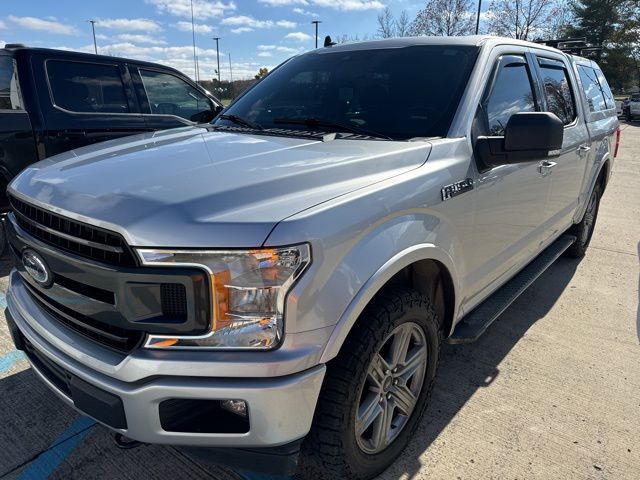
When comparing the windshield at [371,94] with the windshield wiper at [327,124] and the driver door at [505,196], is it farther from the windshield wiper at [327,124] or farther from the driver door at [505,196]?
the driver door at [505,196]

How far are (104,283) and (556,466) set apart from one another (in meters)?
2.19

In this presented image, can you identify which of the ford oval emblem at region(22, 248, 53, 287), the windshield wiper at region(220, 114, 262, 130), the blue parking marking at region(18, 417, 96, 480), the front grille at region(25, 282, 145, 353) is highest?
the windshield wiper at region(220, 114, 262, 130)

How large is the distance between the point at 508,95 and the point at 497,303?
4.24 ft

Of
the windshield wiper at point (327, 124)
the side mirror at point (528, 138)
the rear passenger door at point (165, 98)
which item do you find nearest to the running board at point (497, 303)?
the side mirror at point (528, 138)

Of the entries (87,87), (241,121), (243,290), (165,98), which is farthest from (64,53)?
(243,290)

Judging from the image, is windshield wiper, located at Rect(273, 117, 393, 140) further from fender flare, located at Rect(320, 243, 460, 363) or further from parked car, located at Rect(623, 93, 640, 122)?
parked car, located at Rect(623, 93, 640, 122)

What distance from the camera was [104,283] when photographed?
64.0 inches

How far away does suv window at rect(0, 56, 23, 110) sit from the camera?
15.8 feet

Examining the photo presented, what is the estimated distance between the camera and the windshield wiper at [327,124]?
2598mm

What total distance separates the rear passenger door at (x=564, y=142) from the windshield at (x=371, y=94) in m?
1.19

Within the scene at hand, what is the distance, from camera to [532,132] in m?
2.34

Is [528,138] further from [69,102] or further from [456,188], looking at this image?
[69,102]

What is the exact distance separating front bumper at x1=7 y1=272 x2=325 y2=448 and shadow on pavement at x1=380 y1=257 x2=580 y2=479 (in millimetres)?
888

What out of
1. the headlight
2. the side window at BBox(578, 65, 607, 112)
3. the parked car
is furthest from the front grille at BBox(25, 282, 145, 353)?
the parked car
